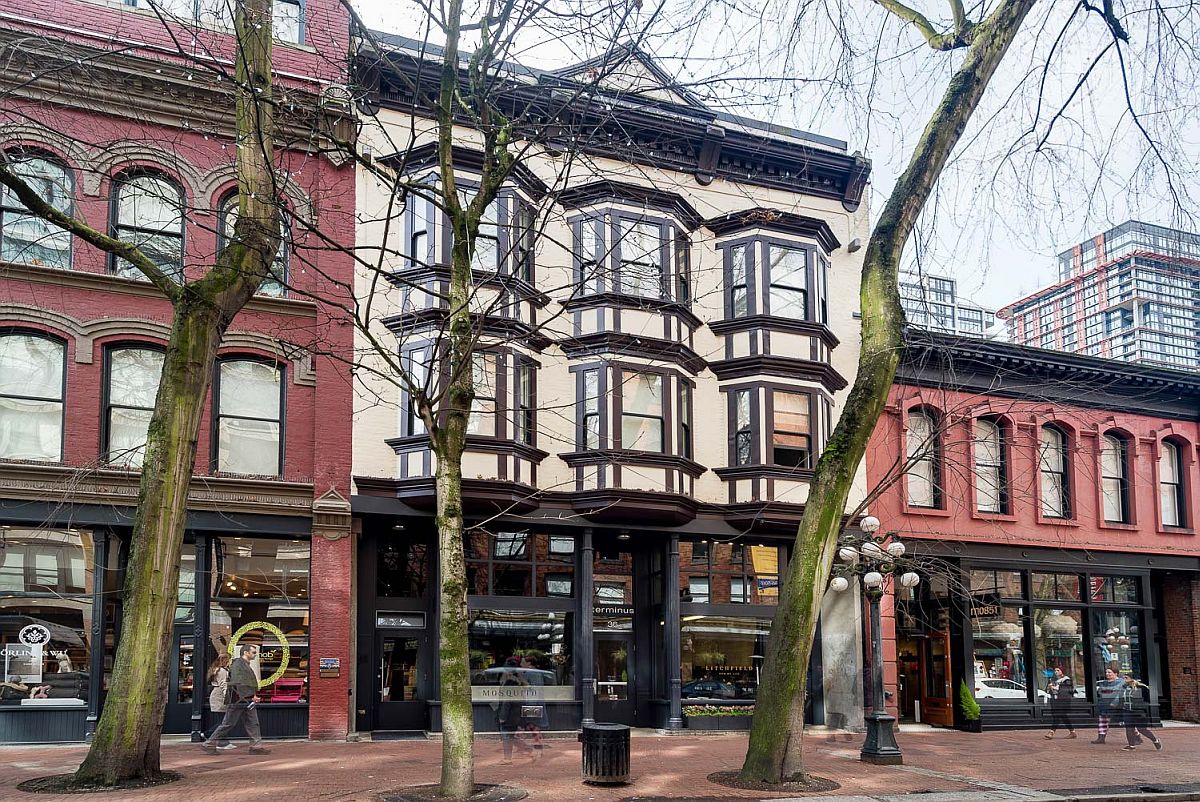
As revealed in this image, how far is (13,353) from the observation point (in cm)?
1905

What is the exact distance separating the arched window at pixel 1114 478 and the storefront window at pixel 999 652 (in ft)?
13.3

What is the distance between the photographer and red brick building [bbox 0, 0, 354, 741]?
1852 cm

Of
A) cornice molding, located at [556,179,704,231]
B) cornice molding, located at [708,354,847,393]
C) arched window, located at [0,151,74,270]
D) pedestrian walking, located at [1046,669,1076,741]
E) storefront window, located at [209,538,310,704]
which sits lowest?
pedestrian walking, located at [1046,669,1076,741]

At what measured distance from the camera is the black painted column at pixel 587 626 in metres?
21.8

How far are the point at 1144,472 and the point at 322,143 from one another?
21.2 m

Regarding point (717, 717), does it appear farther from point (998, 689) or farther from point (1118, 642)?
point (1118, 642)

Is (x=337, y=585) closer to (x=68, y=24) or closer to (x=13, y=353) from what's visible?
(x=13, y=353)

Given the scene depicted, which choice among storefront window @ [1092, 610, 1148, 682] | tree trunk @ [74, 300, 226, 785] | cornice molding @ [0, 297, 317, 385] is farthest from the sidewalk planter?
tree trunk @ [74, 300, 226, 785]

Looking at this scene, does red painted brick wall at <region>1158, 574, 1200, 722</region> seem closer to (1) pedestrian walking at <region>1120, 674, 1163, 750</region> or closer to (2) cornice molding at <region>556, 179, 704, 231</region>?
(1) pedestrian walking at <region>1120, 674, 1163, 750</region>

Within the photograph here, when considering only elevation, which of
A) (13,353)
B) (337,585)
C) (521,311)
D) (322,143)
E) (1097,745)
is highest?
(322,143)

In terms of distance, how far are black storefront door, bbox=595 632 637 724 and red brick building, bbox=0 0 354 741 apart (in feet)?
17.6

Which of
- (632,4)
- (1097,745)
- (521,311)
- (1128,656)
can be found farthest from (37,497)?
(1128,656)

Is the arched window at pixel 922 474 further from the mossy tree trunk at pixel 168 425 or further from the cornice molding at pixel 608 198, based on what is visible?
the mossy tree trunk at pixel 168 425

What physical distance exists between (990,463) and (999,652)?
4.34 metres
